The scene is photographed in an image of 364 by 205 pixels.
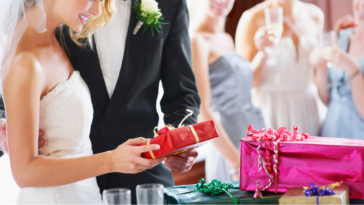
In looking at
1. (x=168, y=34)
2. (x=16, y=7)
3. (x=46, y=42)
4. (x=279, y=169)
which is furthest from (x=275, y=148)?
(x=16, y=7)

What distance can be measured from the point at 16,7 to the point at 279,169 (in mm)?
1160

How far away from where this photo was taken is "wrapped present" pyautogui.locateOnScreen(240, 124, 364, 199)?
1269mm

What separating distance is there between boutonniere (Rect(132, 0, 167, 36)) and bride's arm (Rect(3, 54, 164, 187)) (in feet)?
2.09

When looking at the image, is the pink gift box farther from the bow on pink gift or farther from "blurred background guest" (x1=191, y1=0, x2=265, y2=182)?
"blurred background guest" (x1=191, y1=0, x2=265, y2=182)

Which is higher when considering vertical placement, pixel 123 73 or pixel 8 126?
pixel 123 73

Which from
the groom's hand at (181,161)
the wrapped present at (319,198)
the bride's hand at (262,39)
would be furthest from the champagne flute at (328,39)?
the wrapped present at (319,198)

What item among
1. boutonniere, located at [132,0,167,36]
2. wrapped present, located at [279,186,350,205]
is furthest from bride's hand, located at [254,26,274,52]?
wrapped present, located at [279,186,350,205]

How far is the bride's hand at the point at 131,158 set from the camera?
1.23 m

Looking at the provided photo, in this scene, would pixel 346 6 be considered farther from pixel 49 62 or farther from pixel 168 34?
pixel 49 62

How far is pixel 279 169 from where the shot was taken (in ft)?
4.43

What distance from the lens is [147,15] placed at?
1753 millimetres

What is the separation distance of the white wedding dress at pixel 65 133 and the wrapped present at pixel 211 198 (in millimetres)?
Answer: 378

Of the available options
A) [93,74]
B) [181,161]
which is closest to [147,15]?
[93,74]

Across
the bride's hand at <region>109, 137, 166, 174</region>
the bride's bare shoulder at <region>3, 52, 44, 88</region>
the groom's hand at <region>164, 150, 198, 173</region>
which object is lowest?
the groom's hand at <region>164, 150, 198, 173</region>
